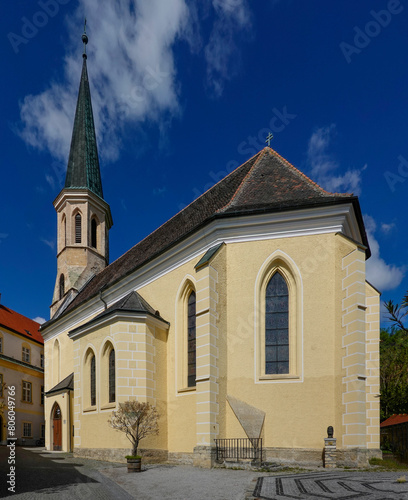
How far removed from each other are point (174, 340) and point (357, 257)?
7.80 m

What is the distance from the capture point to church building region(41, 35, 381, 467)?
13.8 m

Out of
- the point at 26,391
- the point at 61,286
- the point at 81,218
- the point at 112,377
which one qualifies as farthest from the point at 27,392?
the point at 112,377

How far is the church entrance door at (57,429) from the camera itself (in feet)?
79.5

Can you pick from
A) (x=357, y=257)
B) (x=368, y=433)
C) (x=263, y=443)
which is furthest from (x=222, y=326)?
(x=368, y=433)

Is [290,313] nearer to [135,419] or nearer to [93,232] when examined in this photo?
[135,419]

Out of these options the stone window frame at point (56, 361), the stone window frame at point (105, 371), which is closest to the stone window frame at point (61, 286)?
the stone window frame at point (56, 361)

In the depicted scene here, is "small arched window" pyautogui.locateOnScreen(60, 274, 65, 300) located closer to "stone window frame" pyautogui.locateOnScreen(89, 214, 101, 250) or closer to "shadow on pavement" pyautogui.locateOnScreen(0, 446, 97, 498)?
"stone window frame" pyautogui.locateOnScreen(89, 214, 101, 250)

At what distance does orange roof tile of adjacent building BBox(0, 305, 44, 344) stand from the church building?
1914 cm

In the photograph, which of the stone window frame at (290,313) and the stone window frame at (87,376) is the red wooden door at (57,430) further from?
the stone window frame at (290,313)

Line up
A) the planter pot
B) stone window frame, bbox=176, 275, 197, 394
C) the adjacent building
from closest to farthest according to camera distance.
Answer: the planter pot → stone window frame, bbox=176, 275, 197, 394 → the adjacent building

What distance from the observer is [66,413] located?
76.4 feet

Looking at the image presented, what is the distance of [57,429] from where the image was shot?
2466cm

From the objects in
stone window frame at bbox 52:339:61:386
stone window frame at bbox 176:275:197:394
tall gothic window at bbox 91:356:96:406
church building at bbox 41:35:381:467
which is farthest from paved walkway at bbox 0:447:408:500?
stone window frame at bbox 52:339:61:386

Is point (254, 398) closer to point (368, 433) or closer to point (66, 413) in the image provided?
point (368, 433)
